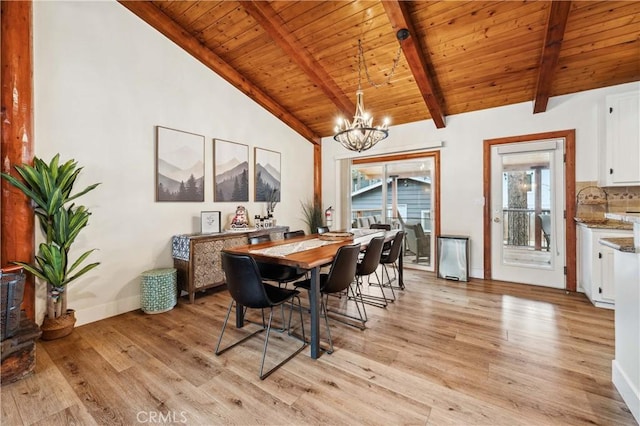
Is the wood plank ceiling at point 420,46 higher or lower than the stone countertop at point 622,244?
higher

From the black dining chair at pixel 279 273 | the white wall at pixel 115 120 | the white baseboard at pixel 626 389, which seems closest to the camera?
the white baseboard at pixel 626 389

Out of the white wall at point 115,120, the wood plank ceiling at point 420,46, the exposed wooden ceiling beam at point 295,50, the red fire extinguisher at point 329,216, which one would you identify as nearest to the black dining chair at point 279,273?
the white wall at point 115,120

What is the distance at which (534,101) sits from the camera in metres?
3.80

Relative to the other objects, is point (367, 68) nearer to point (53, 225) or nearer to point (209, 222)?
point (209, 222)

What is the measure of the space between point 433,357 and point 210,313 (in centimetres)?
231

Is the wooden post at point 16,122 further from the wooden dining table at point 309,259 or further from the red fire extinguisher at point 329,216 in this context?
the red fire extinguisher at point 329,216

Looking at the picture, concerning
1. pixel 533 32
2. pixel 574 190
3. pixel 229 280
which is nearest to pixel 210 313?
pixel 229 280

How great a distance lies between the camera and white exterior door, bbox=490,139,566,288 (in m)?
3.85

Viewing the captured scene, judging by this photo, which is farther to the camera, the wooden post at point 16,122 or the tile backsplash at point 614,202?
the tile backsplash at point 614,202

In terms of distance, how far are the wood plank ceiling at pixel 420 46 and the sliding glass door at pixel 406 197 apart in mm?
925

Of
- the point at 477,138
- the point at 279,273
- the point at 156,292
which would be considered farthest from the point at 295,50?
the point at 156,292

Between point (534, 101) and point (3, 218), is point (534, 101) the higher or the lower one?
the higher one

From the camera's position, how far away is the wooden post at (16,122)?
228cm

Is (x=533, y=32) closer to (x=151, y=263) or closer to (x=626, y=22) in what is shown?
(x=626, y=22)
